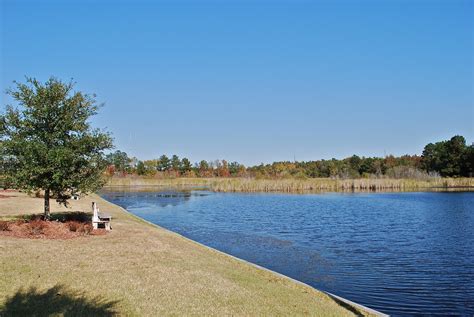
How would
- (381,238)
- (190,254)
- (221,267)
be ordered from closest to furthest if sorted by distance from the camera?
1. (221,267)
2. (190,254)
3. (381,238)

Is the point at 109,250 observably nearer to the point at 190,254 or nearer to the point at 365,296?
the point at 190,254

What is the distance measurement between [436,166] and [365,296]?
9525 cm

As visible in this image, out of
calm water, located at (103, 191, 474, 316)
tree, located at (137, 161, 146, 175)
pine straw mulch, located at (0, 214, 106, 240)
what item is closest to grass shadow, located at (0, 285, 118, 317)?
pine straw mulch, located at (0, 214, 106, 240)

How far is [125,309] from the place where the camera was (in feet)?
28.8

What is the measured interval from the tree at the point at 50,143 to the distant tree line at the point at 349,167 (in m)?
63.3

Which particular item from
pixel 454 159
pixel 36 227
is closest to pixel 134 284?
pixel 36 227

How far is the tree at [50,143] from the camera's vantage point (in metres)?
17.4

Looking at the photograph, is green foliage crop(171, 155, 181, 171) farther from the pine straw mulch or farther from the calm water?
the pine straw mulch

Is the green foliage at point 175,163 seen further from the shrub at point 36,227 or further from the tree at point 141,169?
the shrub at point 36,227

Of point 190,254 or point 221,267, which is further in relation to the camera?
point 190,254

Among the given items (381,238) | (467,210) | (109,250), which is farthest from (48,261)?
(467,210)

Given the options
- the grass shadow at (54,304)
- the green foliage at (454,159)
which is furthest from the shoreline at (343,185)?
the grass shadow at (54,304)

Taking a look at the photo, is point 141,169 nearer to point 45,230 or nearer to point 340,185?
point 340,185

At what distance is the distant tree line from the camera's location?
3679 inches
